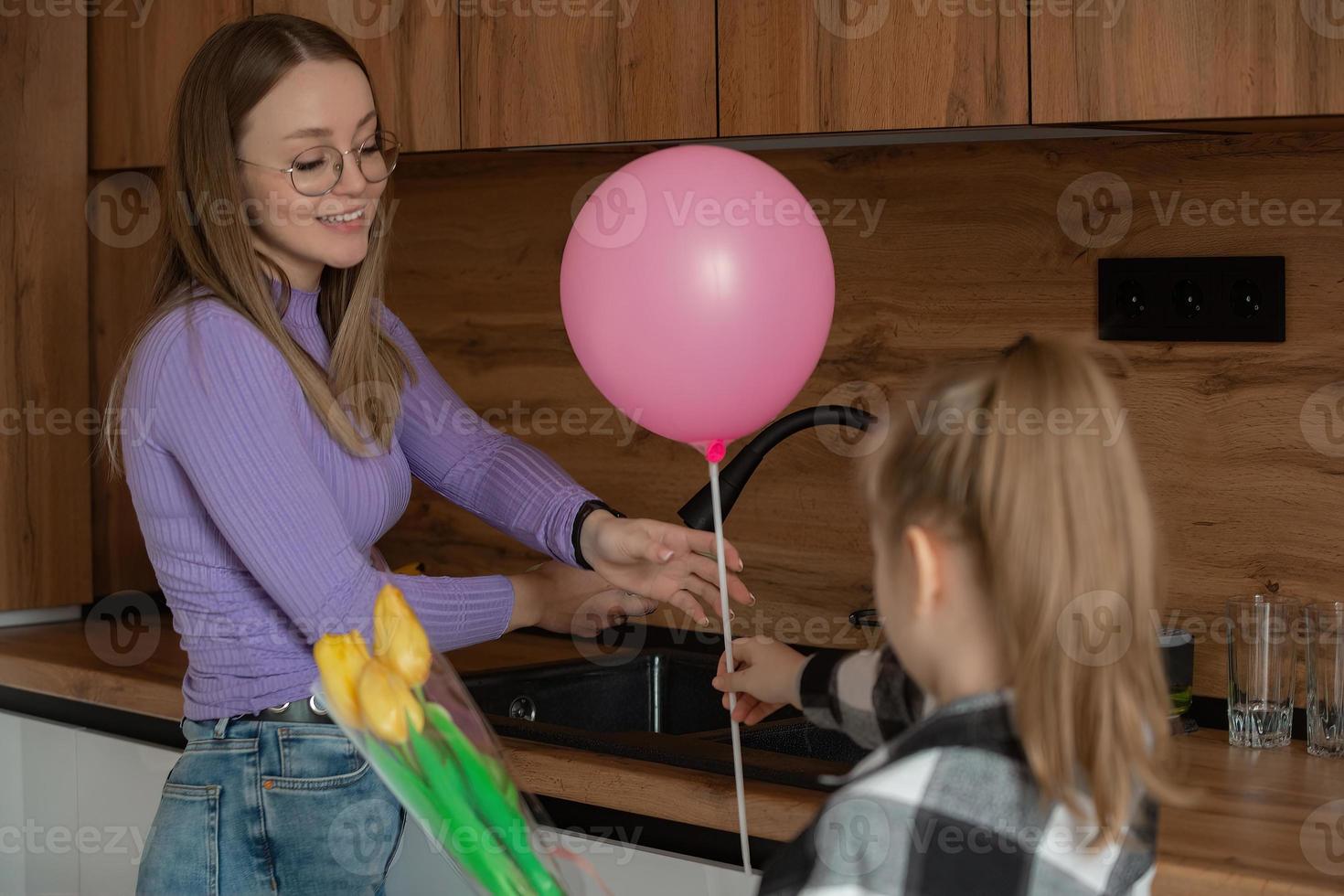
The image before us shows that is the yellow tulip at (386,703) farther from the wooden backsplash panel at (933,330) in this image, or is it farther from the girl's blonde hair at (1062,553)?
the wooden backsplash panel at (933,330)

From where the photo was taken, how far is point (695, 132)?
5.98ft

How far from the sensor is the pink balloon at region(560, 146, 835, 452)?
48.3 inches

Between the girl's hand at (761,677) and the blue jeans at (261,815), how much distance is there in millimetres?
372

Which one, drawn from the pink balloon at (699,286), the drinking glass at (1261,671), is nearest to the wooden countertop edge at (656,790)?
the pink balloon at (699,286)

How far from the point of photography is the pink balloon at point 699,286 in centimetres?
123

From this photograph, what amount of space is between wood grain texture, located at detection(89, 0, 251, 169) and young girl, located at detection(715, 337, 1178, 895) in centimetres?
174

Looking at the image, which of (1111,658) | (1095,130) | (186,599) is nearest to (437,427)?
(186,599)

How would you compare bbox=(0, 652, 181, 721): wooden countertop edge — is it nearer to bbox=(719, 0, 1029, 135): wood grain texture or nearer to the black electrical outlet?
bbox=(719, 0, 1029, 135): wood grain texture

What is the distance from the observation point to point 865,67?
168 centimetres

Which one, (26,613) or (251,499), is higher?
(251,499)

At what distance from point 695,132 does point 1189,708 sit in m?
0.92

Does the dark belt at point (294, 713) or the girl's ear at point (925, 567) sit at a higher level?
the girl's ear at point (925, 567)

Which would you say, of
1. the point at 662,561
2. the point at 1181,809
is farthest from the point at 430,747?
the point at 1181,809

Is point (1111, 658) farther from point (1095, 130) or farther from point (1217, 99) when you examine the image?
point (1095, 130)
